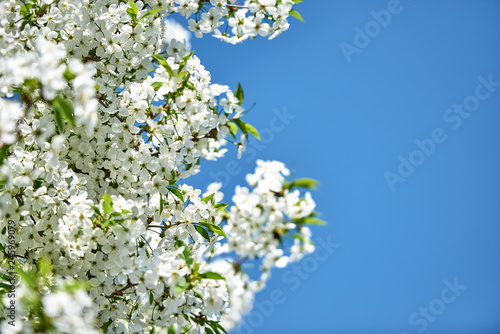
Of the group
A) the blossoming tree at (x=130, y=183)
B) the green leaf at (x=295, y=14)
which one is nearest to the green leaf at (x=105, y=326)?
the blossoming tree at (x=130, y=183)

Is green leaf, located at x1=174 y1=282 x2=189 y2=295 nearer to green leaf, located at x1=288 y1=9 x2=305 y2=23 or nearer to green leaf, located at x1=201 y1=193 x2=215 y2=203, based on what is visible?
green leaf, located at x1=201 y1=193 x2=215 y2=203

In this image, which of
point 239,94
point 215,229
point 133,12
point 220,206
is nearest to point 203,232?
point 215,229

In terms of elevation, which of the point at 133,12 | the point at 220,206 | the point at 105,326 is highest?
the point at 133,12

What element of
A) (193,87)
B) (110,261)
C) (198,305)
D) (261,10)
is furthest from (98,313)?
(261,10)

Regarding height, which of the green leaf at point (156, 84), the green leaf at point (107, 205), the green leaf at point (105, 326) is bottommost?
the green leaf at point (105, 326)

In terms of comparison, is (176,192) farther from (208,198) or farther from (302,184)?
(302,184)

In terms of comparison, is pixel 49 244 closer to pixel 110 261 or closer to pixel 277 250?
pixel 110 261

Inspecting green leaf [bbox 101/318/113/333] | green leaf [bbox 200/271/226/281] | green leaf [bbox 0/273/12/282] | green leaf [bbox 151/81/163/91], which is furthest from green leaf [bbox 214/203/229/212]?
green leaf [bbox 0/273/12/282]

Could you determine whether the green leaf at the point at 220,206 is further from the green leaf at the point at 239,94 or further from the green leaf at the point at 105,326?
the green leaf at the point at 105,326
